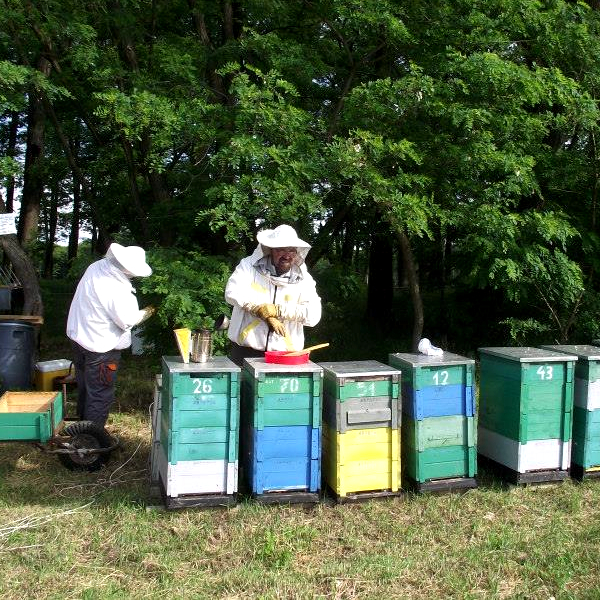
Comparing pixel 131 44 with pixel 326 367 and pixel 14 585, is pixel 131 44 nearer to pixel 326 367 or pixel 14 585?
pixel 326 367

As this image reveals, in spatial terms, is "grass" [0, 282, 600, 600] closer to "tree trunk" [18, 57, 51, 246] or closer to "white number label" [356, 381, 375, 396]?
"white number label" [356, 381, 375, 396]

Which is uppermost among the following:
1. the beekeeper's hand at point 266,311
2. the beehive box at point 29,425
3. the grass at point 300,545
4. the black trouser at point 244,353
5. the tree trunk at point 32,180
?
the tree trunk at point 32,180

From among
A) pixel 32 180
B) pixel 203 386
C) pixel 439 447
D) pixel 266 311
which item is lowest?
pixel 439 447

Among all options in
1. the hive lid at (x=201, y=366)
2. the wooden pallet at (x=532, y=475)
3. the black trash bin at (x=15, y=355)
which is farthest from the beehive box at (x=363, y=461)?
the black trash bin at (x=15, y=355)

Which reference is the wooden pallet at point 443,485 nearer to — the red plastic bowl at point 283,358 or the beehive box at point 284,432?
the beehive box at point 284,432

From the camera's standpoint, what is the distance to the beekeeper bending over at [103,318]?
4684 mm

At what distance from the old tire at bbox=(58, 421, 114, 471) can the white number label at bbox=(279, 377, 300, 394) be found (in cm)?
174

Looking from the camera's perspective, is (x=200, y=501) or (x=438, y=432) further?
(x=438, y=432)

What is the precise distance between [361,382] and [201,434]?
1073 mm

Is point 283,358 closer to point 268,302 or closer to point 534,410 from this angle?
point 268,302

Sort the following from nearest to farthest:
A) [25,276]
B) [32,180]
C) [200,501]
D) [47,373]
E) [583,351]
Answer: [200,501]
[583,351]
[47,373]
[25,276]
[32,180]

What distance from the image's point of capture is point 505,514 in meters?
4.01

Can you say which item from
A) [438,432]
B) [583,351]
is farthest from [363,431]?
[583,351]

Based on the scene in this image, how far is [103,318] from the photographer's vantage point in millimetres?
4734
